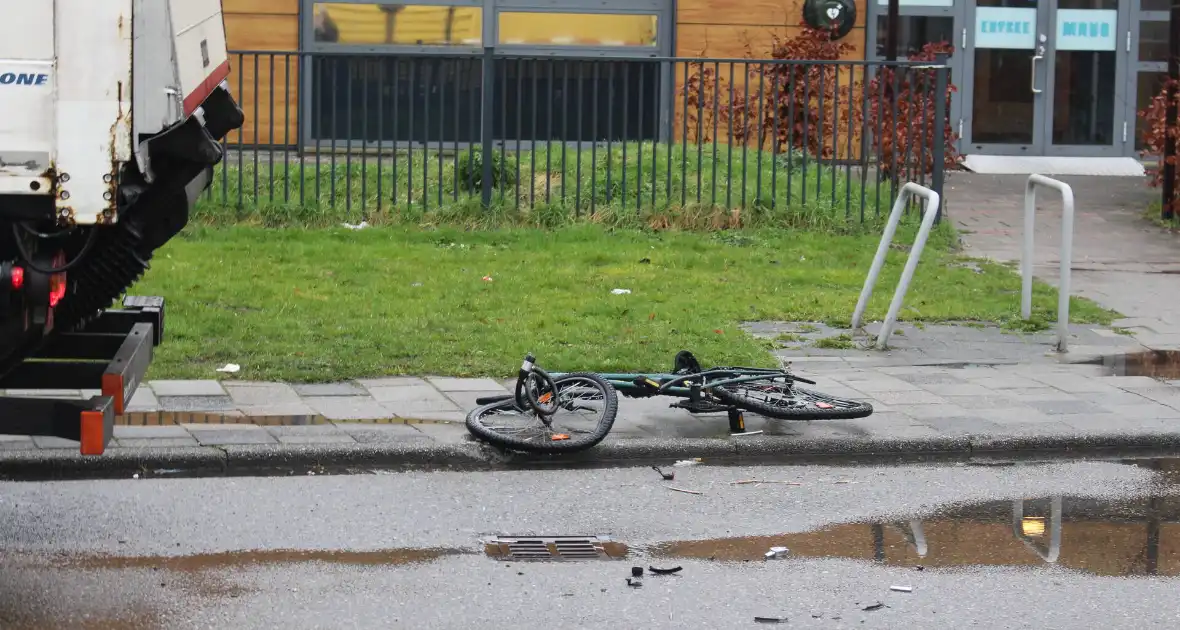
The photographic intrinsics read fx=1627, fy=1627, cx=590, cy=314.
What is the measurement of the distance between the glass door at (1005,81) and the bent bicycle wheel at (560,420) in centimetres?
1417

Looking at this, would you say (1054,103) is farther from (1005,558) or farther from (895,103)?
(1005,558)

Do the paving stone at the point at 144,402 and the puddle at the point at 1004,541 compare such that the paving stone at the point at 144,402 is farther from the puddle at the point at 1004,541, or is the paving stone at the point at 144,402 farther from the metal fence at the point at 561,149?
the metal fence at the point at 561,149

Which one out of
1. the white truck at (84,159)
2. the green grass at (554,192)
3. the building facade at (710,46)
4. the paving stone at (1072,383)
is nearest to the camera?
the white truck at (84,159)

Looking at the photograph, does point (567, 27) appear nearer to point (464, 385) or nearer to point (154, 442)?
point (464, 385)

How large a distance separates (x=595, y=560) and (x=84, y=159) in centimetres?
222

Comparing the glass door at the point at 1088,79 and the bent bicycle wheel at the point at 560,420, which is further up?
the glass door at the point at 1088,79

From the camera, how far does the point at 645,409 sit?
8.14 metres

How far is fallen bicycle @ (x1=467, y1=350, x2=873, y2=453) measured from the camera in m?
7.29

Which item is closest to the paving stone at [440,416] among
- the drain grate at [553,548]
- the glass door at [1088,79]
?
the drain grate at [553,548]

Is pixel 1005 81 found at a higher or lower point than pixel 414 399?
higher

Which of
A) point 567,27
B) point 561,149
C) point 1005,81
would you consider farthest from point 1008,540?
point 1005,81

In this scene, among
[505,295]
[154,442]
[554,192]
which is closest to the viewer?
[154,442]

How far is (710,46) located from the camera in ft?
63.2

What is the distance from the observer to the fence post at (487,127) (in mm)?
14102
